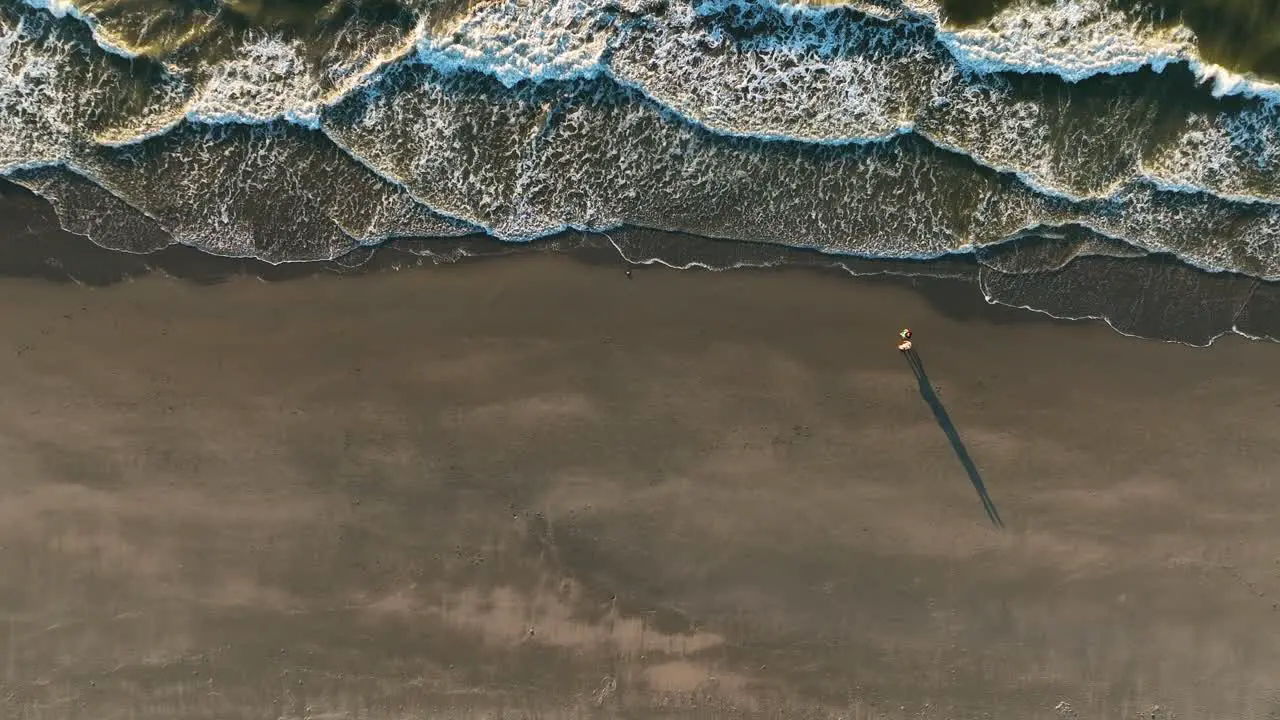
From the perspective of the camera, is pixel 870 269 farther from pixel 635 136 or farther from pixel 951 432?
pixel 635 136

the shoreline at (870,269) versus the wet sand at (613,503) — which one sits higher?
the shoreline at (870,269)

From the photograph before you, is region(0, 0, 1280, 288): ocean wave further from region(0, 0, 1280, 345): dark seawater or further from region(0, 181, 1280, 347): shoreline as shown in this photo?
region(0, 181, 1280, 347): shoreline

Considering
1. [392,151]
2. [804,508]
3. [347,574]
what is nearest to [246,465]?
[347,574]

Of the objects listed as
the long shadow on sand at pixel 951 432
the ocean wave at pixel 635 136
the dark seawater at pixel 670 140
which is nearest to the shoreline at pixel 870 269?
the dark seawater at pixel 670 140

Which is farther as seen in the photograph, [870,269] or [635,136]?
[635,136]

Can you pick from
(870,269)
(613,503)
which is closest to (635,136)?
(870,269)

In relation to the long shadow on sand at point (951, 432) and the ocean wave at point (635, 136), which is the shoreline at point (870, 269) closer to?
the ocean wave at point (635, 136)

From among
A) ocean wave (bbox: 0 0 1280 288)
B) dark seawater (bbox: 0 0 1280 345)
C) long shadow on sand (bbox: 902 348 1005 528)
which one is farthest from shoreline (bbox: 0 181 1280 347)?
long shadow on sand (bbox: 902 348 1005 528)
